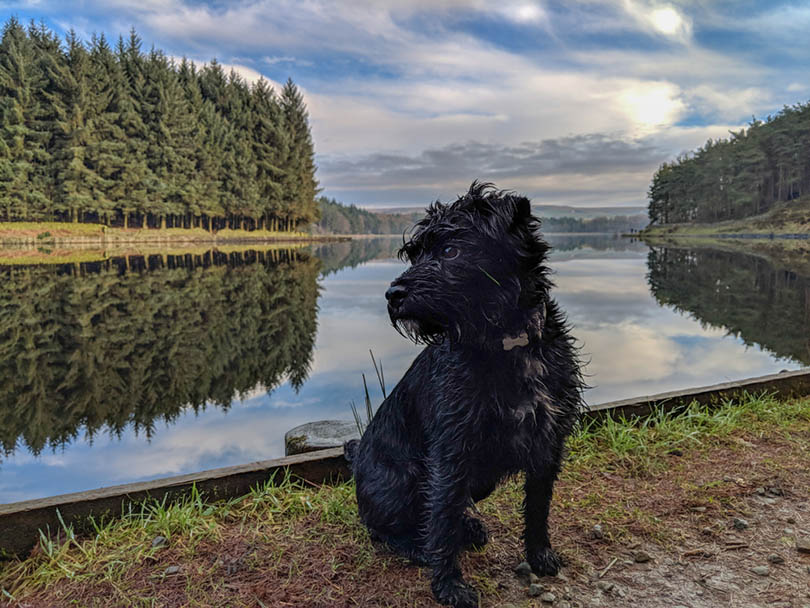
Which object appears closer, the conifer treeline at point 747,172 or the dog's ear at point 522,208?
the dog's ear at point 522,208

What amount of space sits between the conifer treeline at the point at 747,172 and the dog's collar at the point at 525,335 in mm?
83140

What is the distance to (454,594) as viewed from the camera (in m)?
2.45

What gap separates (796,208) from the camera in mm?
66312

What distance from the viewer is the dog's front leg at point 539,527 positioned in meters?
2.76

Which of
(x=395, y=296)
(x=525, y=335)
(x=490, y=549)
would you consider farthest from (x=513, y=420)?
(x=490, y=549)

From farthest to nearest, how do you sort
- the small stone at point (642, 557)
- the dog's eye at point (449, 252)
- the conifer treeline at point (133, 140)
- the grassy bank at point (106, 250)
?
the conifer treeline at point (133, 140) < the grassy bank at point (106, 250) < the small stone at point (642, 557) < the dog's eye at point (449, 252)

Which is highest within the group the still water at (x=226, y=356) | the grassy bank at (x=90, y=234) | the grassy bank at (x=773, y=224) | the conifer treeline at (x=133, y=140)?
the conifer treeline at (x=133, y=140)

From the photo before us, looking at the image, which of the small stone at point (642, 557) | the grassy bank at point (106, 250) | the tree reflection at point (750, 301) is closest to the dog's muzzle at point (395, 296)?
the small stone at point (642, 557)

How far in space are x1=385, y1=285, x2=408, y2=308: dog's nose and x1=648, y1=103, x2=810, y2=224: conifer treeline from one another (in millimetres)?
83683

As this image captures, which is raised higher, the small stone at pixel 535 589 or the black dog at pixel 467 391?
the black dog at pixel 467 391

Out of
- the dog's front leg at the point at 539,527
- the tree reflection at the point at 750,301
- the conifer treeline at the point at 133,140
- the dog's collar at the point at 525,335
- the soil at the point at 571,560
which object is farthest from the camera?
the conifer treeline at the point at 133,140

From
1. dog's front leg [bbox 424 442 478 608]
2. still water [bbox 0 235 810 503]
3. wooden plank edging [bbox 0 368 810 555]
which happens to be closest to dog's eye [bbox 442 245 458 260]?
dog's front leg [bbox 424 442 478 608]

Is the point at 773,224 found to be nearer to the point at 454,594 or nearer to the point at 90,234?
the point at 90,234

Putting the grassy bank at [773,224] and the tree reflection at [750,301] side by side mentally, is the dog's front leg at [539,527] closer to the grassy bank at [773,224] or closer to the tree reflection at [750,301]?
the tree reflection at [750,301]
